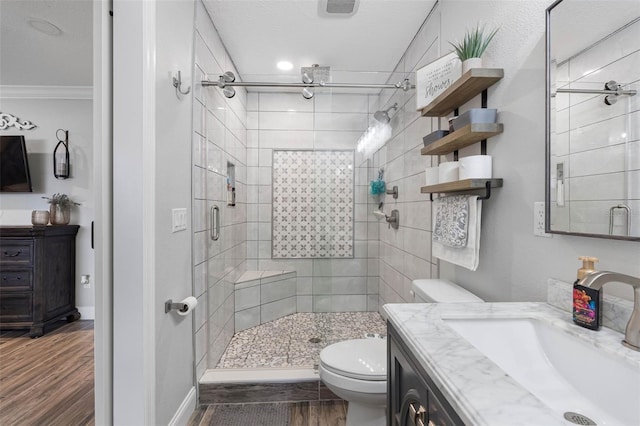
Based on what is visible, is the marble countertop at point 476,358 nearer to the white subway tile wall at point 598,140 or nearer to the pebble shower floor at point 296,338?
the white subway tile wall at point 598,140

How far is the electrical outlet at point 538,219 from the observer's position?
3.46ft

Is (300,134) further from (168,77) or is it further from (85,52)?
(85,52)

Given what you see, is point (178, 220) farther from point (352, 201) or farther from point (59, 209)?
point (59, 209)

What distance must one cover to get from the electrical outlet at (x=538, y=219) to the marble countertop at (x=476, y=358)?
24cm

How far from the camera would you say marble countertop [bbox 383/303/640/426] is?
46cm

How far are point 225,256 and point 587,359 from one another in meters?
2.22

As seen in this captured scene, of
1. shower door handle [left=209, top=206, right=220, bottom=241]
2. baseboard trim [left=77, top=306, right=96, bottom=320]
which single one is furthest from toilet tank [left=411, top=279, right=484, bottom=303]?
baseboard trim [left=77, top=306, right=96, bottom=320]

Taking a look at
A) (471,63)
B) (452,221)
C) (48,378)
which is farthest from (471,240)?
(48,378)

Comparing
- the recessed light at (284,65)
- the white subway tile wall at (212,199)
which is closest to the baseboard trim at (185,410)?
the white subway tile wall at (212,199)

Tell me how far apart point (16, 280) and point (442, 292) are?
362cm

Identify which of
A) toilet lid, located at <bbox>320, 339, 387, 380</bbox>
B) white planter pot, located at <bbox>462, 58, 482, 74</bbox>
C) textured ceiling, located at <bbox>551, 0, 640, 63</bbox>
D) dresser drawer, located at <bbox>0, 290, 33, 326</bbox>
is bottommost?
dresser drawer, located at <bbox>0, 290, 33, 326</bbox>

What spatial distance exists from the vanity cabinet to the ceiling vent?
1864 mm

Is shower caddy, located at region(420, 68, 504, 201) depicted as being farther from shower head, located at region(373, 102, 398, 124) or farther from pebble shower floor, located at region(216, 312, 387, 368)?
pebble shower floor, located at region(216, 312, 387, 368)

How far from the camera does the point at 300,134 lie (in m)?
2.71
